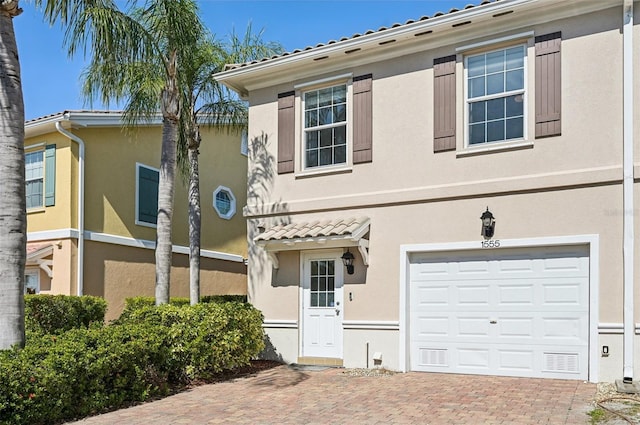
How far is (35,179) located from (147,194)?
3.01 m

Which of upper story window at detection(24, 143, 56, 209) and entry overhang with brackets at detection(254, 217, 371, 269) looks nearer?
entry overhang with brackets at detection(254, 217, 371, 269)

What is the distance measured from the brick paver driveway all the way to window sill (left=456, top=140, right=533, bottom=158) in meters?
3.85

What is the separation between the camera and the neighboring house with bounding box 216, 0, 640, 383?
377 inches

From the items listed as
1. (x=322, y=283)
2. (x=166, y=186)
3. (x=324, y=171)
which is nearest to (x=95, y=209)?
(x=166, y=186)

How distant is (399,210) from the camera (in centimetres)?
1138

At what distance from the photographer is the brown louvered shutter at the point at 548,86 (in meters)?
9.96

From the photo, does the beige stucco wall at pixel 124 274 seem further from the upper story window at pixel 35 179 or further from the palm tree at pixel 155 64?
the palm tree at pixel 155 64

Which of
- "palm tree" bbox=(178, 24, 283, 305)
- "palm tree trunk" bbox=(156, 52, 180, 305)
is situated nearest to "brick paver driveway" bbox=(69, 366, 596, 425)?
"palm tree trunk" bbox=(156, 52, 180, 305)

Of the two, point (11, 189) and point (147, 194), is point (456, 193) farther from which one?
point (147, 194)

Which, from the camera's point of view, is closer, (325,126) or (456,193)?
(456,193)

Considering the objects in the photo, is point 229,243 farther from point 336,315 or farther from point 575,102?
point 575,102

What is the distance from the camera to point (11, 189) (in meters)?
8.64

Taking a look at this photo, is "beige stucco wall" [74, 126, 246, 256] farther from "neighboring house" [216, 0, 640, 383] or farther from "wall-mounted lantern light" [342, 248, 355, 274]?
"wall-mounted lantern light" [342, 248, 355, 274]

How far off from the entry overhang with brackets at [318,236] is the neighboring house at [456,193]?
4cm
